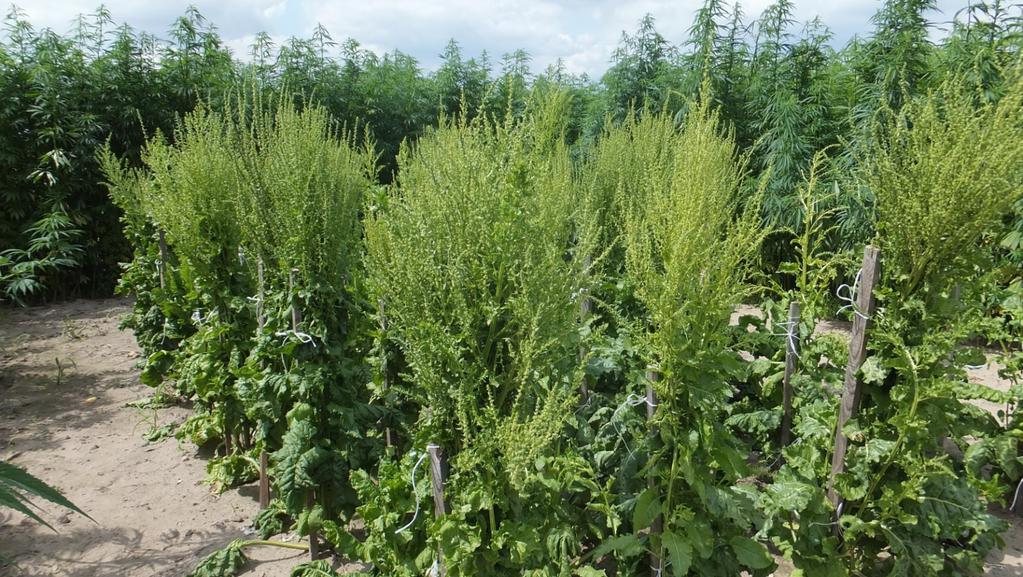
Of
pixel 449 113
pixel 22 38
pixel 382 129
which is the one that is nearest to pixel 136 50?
pixel 22 38

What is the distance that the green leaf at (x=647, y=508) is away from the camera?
2.04m

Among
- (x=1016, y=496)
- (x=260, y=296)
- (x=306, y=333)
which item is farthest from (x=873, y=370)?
(x=260, y=296)

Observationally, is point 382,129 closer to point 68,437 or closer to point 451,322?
point 68,437

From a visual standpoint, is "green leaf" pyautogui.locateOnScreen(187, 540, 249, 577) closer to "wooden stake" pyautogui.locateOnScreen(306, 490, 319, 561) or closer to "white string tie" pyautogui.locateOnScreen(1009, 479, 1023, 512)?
"wooden stake" pyautogui.locateOnScreen(306, 490, 319, 561)

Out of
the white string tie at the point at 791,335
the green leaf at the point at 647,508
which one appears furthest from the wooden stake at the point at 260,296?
the white string tie at the point at 791,335

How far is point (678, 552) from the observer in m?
1.96

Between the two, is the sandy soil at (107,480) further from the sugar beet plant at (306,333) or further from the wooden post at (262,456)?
the sugar beet plant at (306,333)

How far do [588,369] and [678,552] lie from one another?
3.00 feet

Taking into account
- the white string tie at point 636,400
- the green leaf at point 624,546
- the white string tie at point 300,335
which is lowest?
the green leaf at point 624,546

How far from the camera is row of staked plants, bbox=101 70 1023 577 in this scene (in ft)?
6.15

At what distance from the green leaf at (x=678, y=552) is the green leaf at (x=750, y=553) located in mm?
194

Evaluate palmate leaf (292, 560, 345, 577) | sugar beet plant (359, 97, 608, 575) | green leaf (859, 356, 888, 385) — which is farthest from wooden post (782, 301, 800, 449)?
palmate leaf (292, 560, 345, 577)

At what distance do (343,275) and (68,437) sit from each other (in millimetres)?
2891

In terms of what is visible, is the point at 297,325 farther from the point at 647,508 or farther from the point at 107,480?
the point at 107,480
